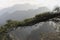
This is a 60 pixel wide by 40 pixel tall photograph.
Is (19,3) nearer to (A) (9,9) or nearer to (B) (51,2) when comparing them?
(A) (9,9)

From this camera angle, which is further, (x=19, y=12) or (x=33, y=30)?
(x=19, y=12)

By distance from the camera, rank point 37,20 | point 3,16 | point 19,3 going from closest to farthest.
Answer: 1. point 37,20
2. point 3,16
3. point 19,3

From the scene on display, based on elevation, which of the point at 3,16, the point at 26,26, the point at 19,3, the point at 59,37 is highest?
the point at 19,3

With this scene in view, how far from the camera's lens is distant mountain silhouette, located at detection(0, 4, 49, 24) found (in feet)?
11.6

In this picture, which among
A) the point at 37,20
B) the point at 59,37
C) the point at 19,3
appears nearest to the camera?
the point at 59,37

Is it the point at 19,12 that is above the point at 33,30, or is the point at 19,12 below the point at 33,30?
above

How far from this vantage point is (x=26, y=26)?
134 inches

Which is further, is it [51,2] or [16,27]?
[51,2]

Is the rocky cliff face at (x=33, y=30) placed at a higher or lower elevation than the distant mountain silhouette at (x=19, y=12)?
lower

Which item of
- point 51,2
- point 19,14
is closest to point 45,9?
point 51,2

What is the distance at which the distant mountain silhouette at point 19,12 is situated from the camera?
11.6 ft

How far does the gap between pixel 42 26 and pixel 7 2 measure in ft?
3.60

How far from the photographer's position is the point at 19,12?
3631 mm

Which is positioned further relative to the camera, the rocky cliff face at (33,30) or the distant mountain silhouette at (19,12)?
the distant mountain silhouette at (19,12)
